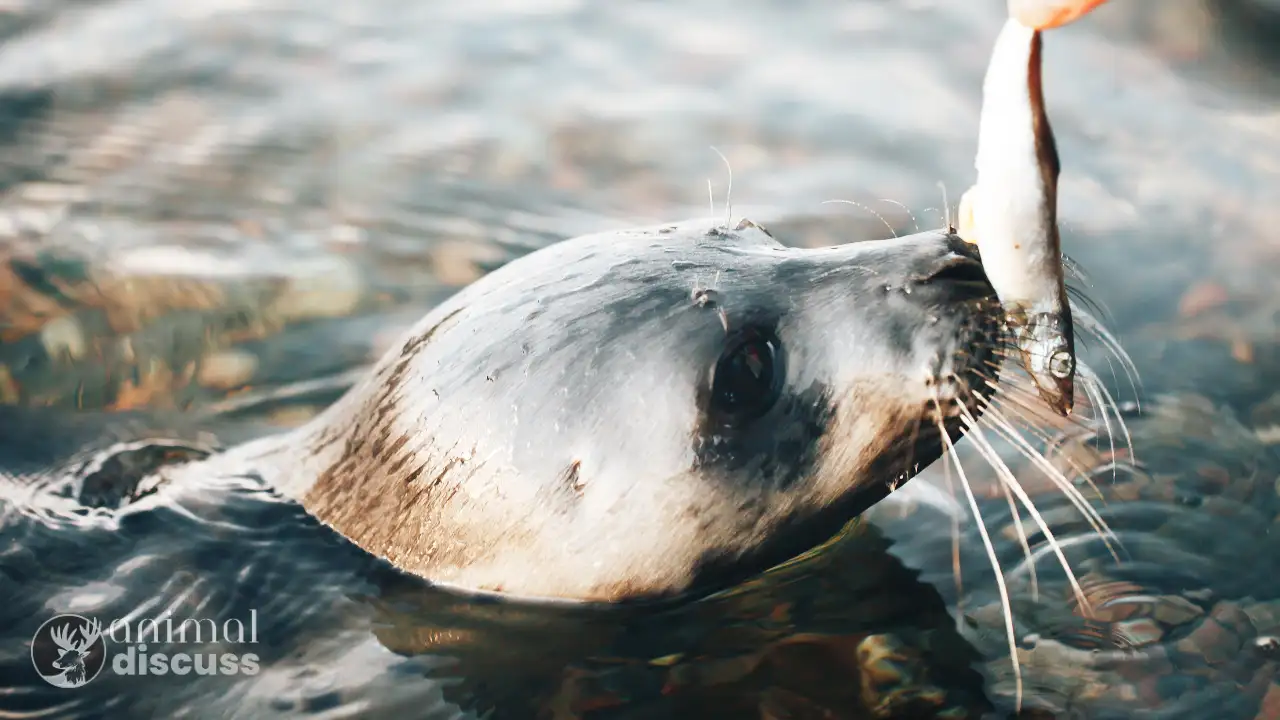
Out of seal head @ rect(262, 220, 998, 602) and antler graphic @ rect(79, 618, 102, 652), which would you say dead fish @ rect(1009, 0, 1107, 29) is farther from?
antler graphic @ rect(79, 618, 102, 652)

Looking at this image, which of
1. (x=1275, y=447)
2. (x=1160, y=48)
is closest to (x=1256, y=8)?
(x=1160, y=48)

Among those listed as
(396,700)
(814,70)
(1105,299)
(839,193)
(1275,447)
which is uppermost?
(814,70)

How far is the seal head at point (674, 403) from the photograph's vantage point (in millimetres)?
2865

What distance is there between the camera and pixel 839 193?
200 inches

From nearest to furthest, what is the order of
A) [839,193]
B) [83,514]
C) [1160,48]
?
[83,514] < [839,193] < [1160,48]

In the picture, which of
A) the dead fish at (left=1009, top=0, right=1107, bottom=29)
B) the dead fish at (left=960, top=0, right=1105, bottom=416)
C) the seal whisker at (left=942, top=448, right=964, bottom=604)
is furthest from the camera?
the seal whisker at (left=942, top=448, right=964, bottom=604)

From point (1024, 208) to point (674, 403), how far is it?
0.81m

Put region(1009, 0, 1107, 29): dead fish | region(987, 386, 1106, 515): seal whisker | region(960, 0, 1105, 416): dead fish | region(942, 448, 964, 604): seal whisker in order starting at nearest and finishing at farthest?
region(1009, 0, 1107, 29): dead fish, region(960, 0, 1105, 416): dead fish, region(987, 386, 1106, 515): seal whisker, region(942, 448, 964, 604): seal whisker

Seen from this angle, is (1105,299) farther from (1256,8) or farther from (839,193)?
(1256,8)

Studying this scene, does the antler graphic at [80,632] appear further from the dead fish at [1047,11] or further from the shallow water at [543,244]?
the dead fish at [1047,11]

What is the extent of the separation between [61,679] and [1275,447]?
123 inches
